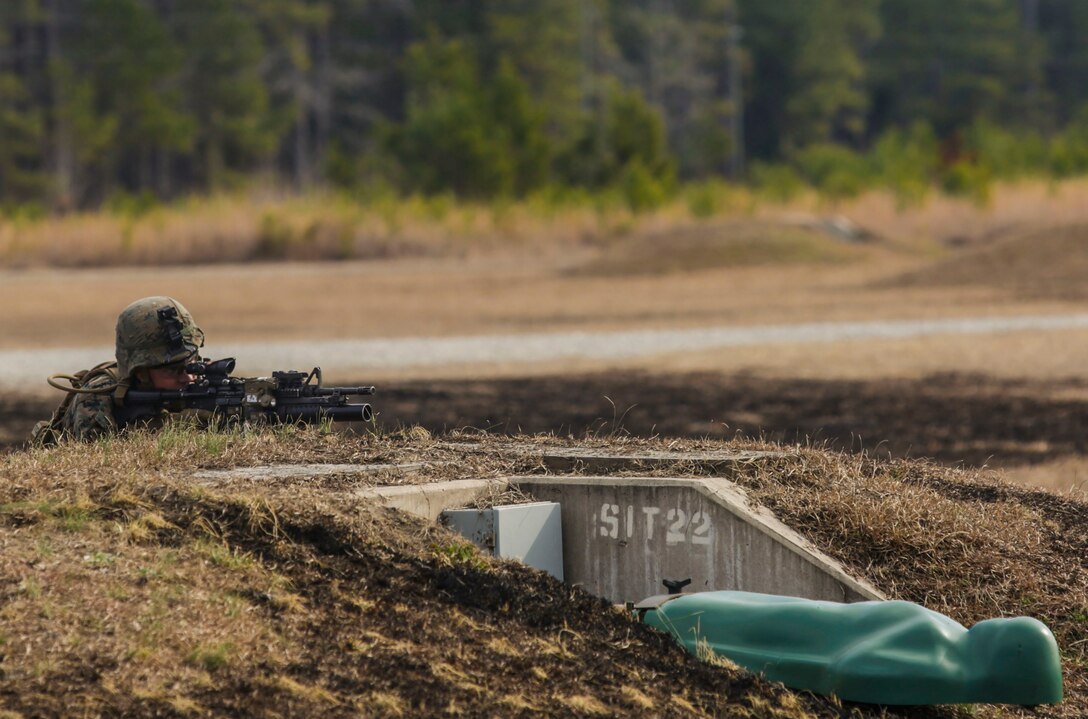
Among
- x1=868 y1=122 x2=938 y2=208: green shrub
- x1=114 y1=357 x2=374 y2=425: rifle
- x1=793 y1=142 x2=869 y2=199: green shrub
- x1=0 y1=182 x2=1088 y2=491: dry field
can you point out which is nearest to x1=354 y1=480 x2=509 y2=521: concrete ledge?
x1=114 y1=357 x2=374 y2=425: rifle

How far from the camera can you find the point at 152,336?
A: 7.59 meters

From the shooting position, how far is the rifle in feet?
25.1

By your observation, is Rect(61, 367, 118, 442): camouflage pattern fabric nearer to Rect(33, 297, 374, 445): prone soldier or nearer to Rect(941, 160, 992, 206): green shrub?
Rect(33, 297, 374, 445): prone soldier

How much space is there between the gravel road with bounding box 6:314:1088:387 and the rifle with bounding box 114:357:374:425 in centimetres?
997

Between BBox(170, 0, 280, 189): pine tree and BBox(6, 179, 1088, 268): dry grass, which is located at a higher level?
BBox(170, 0, 280, 189): pine tree

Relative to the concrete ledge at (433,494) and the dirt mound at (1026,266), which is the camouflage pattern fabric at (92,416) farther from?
the dirt mound at (1026,266)

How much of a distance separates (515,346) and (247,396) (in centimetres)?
1339

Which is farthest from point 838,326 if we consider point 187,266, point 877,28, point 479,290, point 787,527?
point 877,28

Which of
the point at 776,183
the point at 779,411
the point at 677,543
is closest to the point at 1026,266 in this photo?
the point at 779,411

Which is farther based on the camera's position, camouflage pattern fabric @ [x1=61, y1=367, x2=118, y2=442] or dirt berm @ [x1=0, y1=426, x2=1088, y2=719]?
camouflage pattern fabric @ [x1=61, y1=367, x2=118, y2=442]

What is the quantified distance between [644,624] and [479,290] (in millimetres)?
26414

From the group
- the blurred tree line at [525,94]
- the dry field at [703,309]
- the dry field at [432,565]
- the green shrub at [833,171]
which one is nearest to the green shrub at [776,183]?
the blurred tree line at [525,94]

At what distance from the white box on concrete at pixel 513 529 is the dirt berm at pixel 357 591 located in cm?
31

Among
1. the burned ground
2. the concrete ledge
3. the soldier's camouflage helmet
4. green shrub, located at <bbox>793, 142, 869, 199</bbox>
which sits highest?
green shrub, located at <bbox>793, 142, 869, 199</bbox>
